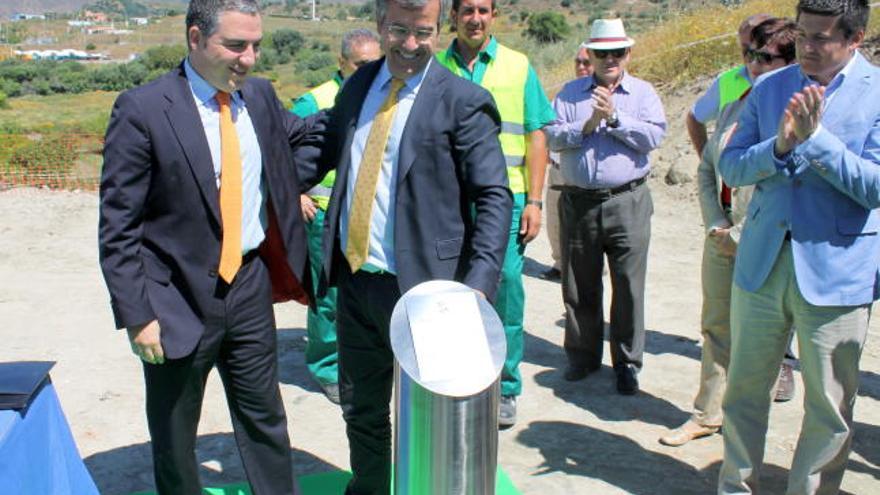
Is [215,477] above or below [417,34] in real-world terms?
below

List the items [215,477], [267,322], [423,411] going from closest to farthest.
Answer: [423,411] < [267,322] < [215,477]

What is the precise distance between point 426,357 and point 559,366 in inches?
159

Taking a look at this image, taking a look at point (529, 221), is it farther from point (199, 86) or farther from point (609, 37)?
point (199, 86)

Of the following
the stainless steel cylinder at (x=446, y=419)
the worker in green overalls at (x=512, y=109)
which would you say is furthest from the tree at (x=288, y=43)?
the stainless steel cylinder at (x=446, y=419)

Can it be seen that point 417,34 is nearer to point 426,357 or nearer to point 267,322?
point 267,322

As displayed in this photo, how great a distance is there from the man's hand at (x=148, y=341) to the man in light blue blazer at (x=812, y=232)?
213 cm

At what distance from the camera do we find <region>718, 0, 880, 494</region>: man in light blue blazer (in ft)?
10.6

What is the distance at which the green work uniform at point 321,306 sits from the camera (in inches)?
204

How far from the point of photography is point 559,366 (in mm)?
5980

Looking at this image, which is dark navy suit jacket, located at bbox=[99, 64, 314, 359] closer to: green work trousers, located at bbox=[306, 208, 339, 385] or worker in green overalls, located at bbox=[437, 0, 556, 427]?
worker in green overalls, located at bbox=[437, 0, 556, 427]

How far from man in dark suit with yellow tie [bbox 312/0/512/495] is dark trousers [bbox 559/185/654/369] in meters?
2.06

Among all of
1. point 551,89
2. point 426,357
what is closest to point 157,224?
point 426,357

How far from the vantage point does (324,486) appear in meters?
4.29

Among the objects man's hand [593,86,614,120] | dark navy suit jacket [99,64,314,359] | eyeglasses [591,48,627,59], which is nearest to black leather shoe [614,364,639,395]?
man's hand [593,86,614,120]
